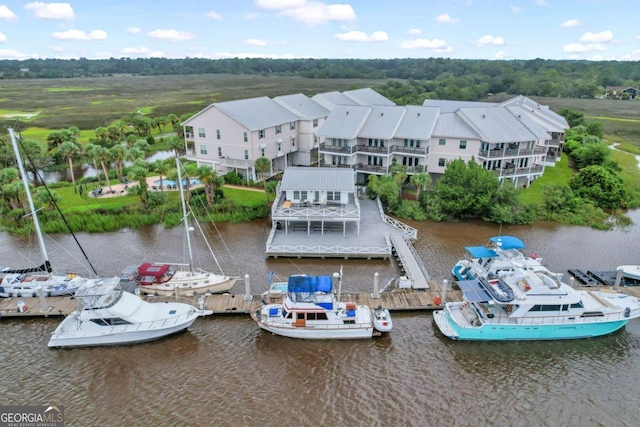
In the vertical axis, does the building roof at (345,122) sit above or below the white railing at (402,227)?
above

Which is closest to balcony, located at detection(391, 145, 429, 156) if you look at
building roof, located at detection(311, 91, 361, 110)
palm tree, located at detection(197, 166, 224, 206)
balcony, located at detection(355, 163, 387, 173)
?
balcony, located at detection(355, 163, 387, 173)

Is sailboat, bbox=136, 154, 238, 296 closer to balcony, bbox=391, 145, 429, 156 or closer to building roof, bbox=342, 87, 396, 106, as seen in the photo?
balcony, bbox=391, 145, 429, 156

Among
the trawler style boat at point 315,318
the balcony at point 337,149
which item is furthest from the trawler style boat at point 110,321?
the balcony at point 337,149

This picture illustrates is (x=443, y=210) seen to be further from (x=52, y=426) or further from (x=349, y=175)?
(x=52, y=426)

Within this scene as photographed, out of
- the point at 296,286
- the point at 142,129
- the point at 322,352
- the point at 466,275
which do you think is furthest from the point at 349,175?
the point at 142,129

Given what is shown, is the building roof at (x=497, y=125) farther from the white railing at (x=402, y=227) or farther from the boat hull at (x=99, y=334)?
the boat hull at (x=99, y=334)

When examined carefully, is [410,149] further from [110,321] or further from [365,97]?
[110,321]

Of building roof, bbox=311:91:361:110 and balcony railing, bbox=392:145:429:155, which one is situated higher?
building roof, bbox=311:91:361:110
